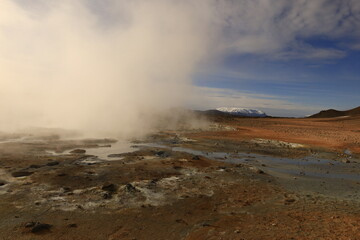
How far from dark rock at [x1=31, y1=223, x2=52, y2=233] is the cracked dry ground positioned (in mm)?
25

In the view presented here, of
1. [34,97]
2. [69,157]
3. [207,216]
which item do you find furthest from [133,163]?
[34,97]

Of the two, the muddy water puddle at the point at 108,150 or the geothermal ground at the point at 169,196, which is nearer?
the geothermal ground at the point at 169,196

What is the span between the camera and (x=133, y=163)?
13.8m

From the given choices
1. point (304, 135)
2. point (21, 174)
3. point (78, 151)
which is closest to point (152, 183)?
point (21, 174)

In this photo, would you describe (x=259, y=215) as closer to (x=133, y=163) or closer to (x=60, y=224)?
(x=60, y=224)

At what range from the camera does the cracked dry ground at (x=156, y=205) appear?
21.7 ft

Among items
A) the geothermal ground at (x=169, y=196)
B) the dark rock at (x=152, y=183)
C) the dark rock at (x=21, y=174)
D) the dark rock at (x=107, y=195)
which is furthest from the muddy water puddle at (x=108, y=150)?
the dark rock at (x=107, y=195)

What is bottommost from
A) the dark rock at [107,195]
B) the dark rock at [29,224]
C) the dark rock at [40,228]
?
the dark rock at [40,228]

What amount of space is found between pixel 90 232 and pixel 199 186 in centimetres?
508

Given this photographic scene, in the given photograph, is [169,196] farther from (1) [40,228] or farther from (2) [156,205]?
(1) [40,228]

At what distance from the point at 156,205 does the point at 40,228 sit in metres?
3.41

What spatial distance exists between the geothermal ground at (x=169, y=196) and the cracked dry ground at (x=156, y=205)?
0.10ft

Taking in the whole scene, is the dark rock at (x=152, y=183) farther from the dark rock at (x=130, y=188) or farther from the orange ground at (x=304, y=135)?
the orange ground at (x=304, y=135)

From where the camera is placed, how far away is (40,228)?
6562 millimetres
